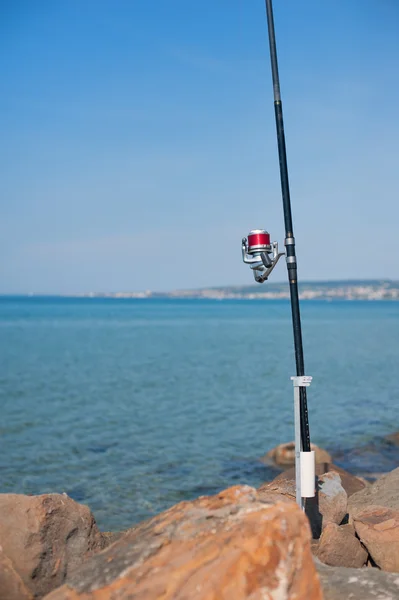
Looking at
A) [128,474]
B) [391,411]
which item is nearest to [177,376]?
[391,411]

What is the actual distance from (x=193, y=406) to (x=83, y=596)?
18.4m

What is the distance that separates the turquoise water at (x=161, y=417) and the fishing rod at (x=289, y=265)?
16.8 ft

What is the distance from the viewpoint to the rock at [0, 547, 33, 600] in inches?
182

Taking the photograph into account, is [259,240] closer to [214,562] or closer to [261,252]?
[261,252]

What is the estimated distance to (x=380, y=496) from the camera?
8.98 metres

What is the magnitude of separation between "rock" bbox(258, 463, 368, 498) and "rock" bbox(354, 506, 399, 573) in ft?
3.75

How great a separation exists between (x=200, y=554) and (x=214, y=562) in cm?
11

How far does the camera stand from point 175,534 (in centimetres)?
411

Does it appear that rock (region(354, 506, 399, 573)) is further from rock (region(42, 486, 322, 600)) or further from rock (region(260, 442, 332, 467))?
rock (region(260, 442, 332, 467))

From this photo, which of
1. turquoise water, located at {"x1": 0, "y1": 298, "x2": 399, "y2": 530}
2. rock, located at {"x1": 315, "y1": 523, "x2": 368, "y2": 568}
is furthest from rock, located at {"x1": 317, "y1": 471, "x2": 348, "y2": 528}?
turquoise water, located at {"x1": 0, "y1": 298, "x2": 399, "y2": 530}

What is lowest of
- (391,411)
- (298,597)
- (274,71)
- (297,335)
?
(391,411)

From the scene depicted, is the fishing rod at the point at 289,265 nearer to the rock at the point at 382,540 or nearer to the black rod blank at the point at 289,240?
the black rod blank at the point at 289,240

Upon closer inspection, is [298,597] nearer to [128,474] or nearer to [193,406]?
[128,474]

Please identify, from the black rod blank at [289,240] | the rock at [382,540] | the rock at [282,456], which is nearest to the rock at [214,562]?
the rock at [382,540]
